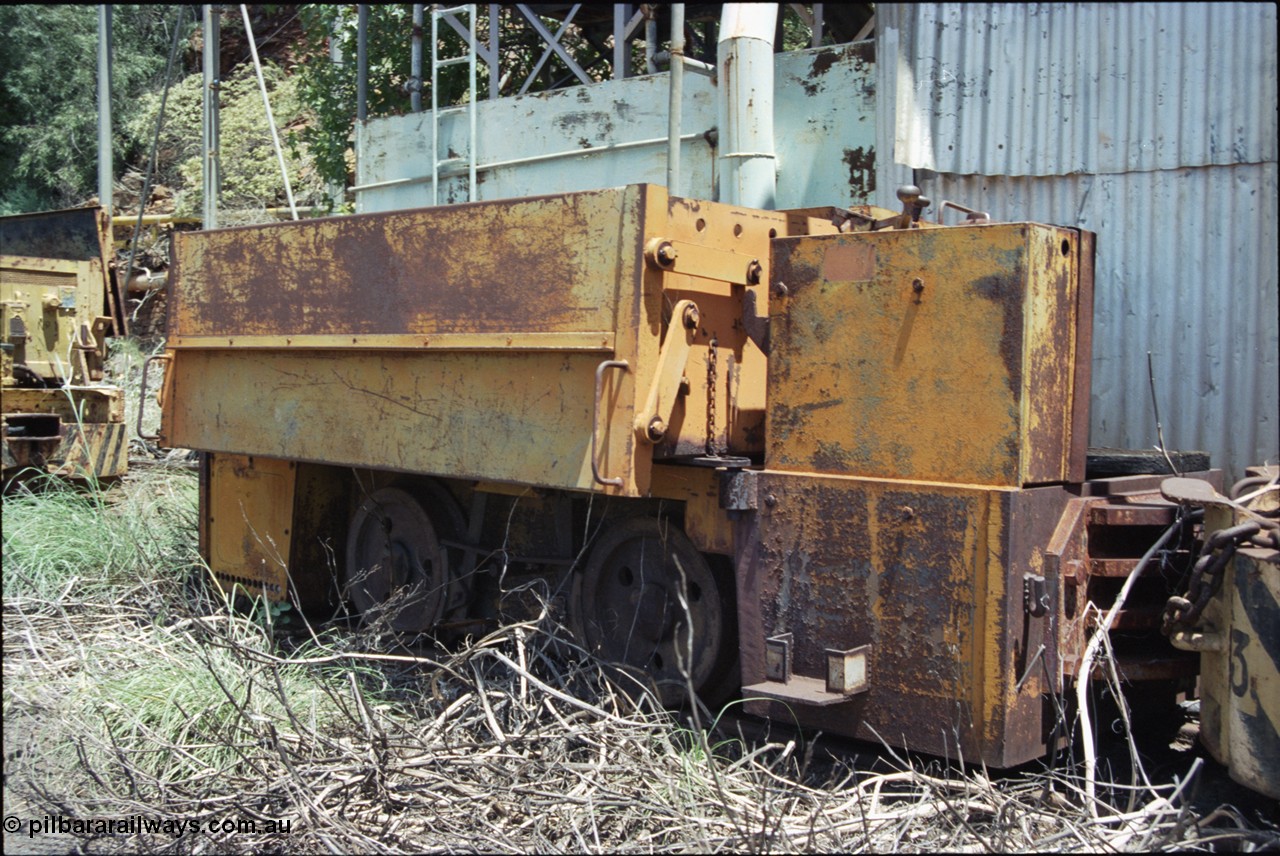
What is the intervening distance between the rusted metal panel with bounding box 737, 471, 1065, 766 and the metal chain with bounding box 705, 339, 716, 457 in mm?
417

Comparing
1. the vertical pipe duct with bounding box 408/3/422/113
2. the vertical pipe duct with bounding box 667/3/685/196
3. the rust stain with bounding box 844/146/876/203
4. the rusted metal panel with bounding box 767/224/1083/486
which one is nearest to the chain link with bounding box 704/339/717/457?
the rusted metal panel with bounding box 767/224/1083/486

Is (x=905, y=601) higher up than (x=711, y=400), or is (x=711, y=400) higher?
(x=711, y=400)

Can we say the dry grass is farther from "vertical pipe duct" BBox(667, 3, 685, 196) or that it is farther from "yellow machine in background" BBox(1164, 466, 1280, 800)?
"vertical pipe duct" BBox(667, 3, 685, 196)

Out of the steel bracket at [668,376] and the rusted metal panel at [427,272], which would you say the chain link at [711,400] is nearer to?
the steel bracket at [668,376]

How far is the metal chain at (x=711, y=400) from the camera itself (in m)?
4.46

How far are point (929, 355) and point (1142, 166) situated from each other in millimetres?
2991

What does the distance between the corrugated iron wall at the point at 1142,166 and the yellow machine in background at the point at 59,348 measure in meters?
6.05

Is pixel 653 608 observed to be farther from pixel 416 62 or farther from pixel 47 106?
pixel 47 106

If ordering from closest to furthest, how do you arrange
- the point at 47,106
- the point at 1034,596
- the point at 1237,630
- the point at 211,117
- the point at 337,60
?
the point at 1237,630 → the point at 1034,596 → the point at 211,117 → the point at 337,60 → the point at 47,106

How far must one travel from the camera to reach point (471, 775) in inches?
157

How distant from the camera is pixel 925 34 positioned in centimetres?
671

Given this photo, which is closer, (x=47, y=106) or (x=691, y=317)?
(x=691, y=317)

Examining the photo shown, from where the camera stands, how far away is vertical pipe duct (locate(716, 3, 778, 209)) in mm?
6219

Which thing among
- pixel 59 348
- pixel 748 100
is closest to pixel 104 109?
pixel 59 348
